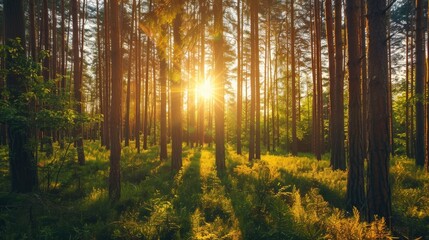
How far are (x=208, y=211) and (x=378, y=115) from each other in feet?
14.7

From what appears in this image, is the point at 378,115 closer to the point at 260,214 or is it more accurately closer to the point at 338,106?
the point at 260,214

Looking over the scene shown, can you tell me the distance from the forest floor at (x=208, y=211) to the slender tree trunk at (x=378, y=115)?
54 cm

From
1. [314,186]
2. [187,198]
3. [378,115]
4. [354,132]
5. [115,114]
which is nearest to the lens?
[378,115]

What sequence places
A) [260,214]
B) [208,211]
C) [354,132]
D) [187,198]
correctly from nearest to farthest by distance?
[260,214] → [354,132] → [208,211] → [187,198]

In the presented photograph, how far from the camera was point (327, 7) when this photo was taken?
12438 millimetres

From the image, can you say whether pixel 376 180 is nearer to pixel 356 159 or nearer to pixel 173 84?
pixel 356 159

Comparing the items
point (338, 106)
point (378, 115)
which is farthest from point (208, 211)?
point (338, 106)

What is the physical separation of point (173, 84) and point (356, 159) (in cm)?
807

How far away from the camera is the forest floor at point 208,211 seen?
5477 millimetres

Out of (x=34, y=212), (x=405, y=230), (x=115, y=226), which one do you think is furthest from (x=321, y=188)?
(x=34, y=212)

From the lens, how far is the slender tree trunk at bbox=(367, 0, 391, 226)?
4.97 meters

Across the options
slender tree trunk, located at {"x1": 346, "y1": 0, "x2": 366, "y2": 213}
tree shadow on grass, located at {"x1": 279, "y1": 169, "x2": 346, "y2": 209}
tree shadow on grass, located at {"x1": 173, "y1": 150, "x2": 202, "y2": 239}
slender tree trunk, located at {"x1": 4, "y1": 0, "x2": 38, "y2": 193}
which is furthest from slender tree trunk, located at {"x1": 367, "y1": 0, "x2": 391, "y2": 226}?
slender tree trunk, located at {"x1": 4, "y1": 0, "x2": 38, "y2": 193}

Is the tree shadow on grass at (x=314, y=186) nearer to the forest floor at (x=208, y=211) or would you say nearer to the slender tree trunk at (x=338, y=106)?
the forest floor at (x=208, y=211)

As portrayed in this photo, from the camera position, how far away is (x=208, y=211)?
7113 millimetres
